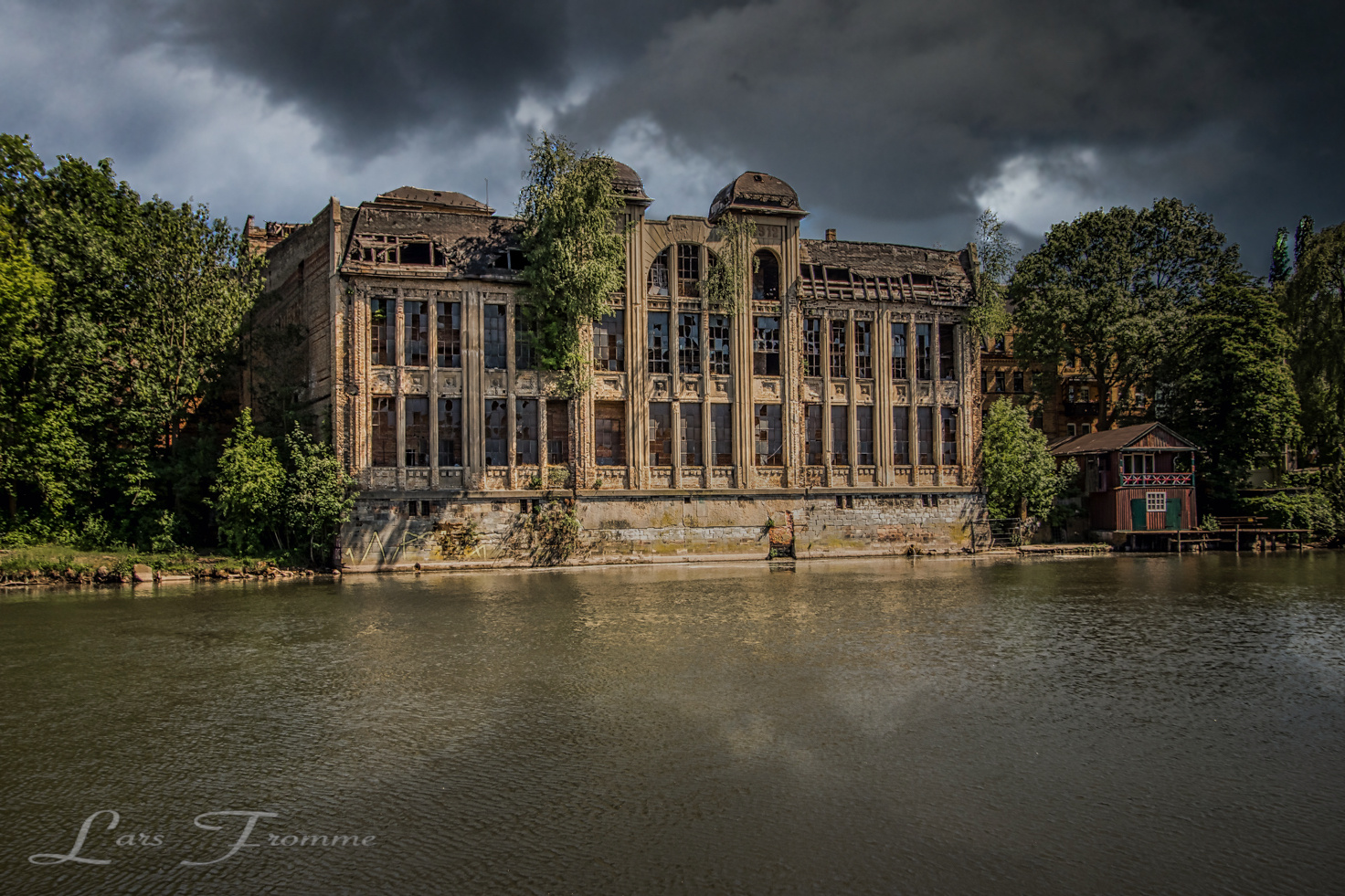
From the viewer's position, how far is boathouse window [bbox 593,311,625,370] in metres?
39.4

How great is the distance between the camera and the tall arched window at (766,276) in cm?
4200

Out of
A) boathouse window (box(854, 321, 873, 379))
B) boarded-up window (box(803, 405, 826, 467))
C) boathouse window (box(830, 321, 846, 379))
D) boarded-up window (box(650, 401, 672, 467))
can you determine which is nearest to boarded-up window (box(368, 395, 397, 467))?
boarded-up window (box(650, 401, 672, 467))

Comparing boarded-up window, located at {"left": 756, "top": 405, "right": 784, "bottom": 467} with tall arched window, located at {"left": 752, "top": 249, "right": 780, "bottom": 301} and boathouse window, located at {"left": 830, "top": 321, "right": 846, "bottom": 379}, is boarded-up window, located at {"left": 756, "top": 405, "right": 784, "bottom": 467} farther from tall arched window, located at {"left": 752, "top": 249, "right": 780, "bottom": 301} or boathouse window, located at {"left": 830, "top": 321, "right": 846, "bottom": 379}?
tall arched window, located at {"left": 752, "top": 249, "right": 780, "bottom": 301}

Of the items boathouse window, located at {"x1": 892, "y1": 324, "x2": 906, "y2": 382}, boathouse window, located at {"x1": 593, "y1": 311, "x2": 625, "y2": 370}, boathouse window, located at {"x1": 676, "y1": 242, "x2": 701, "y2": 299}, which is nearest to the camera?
boathouse window, located at {"x1": 593, "y1": 311, "x2": 625, "y2": 370}

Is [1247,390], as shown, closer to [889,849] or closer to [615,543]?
[615,543]

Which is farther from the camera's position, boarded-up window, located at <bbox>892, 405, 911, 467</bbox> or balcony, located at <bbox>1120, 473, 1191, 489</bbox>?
balcony, located at <bbox>1120, 473, 1191, 489</bbox>

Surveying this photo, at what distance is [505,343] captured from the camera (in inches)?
1494

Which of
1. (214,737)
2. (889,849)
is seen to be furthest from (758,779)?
(214,737)

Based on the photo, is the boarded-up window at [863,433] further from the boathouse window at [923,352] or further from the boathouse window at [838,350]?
the boathouse window at [923,352]

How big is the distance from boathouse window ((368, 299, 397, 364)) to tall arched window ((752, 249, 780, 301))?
1654 centimetres

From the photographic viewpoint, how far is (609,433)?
129 feet

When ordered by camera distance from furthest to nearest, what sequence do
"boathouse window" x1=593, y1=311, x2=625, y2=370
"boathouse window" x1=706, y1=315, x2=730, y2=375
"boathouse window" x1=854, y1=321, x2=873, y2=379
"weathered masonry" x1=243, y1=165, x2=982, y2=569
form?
"boathouse window" x1=854, y1=321, x2=873, y2=379, "boathouse window" x1=706, y1=315, x2=730, y2=375, "boathouse window" x1=593, y1=311, x2=625, y2=370, "weathered masonry" x1=243, y1=165, x2=982, y2=569

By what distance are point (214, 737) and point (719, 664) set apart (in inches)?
Answer: 321

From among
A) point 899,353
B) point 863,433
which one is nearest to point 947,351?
point 899,353
